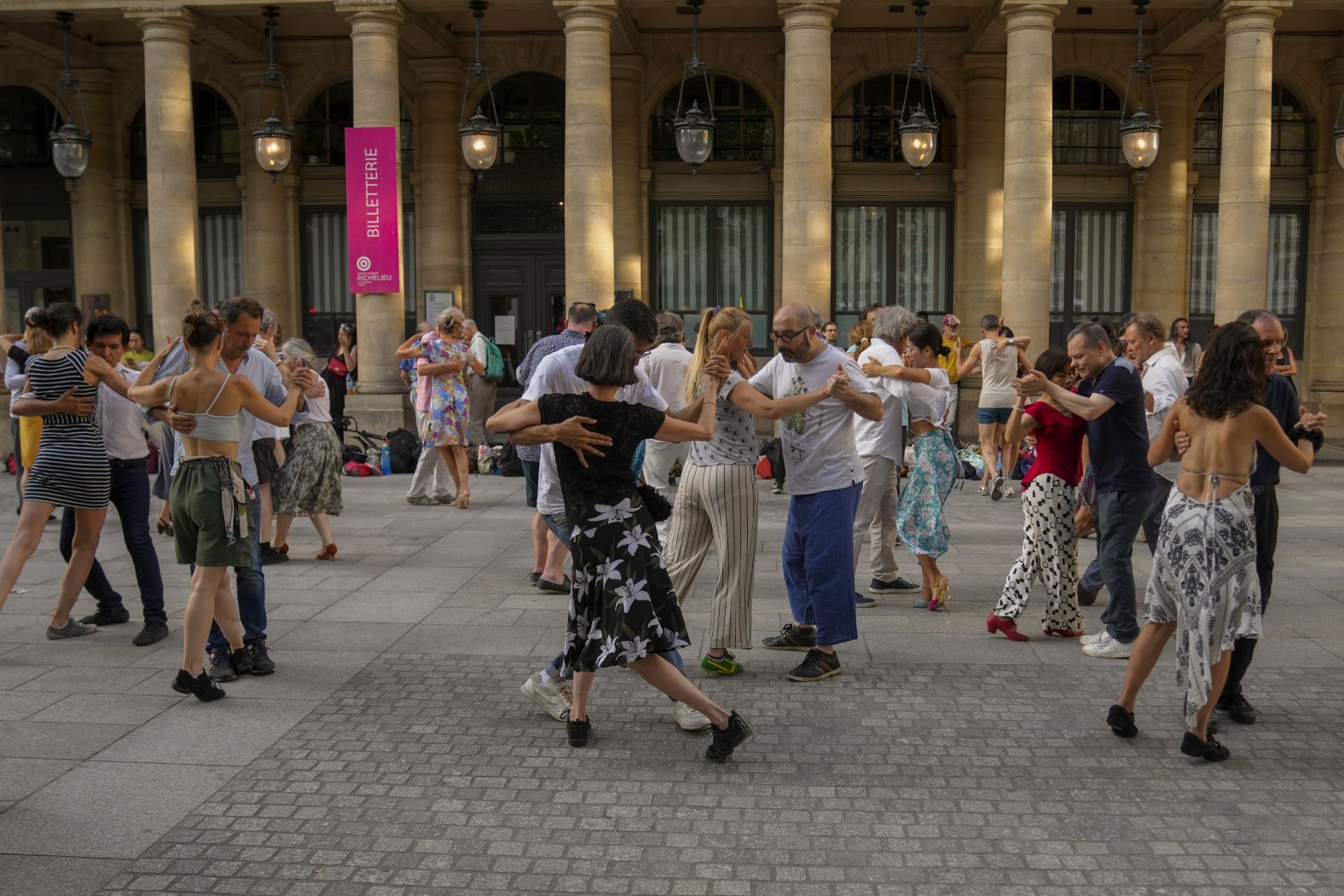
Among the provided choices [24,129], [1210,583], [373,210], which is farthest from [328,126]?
[1210,583]

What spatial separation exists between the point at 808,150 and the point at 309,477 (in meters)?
10.1

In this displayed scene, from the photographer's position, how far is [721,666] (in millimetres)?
6738

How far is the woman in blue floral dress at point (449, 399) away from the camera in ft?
42.7

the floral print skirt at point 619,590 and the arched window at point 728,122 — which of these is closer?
the floral print skirt at point 619,590

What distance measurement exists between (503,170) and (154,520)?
Result: 35.4ft

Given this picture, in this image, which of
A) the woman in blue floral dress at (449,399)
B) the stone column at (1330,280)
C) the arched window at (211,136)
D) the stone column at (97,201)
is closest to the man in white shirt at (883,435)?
the woman in blue floral dress at (449,399)

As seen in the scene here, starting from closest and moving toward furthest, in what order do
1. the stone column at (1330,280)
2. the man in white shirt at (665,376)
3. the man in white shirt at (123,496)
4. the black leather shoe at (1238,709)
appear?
the black leather shoe at (1238,709) → the man in white shirt at (123,496) → the man in white shirt at (665,376) → the stone column at (1330,280)

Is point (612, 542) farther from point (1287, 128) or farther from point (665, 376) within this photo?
point (1287, 128)

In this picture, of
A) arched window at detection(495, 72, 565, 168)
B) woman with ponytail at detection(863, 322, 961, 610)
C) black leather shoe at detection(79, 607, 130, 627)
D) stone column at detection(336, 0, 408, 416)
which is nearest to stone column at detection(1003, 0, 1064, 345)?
arched window at detection(495, 72, 565, 168)

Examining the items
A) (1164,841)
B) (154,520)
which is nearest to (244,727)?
(1164,841)

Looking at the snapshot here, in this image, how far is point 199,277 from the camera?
22938 mm

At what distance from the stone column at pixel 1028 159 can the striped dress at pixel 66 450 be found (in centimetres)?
1320

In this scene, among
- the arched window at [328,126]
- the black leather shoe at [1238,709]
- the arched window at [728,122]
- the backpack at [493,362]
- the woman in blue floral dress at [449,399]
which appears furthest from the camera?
the arched window at [328,126]

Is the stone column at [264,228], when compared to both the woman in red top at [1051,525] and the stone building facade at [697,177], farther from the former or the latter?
the woman in red top at [1051,525]
